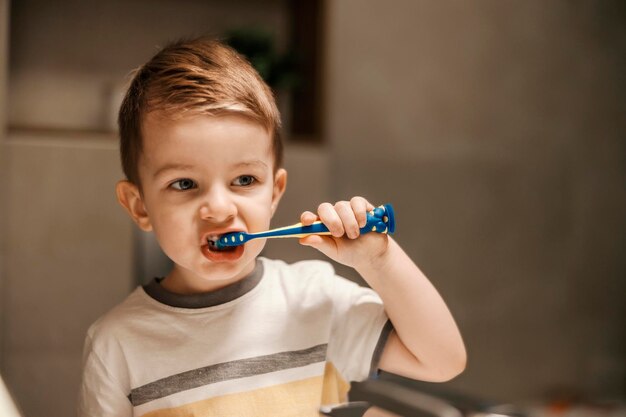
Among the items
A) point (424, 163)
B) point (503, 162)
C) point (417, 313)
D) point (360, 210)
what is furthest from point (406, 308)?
point (503, 162)

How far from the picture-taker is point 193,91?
61 centimetres

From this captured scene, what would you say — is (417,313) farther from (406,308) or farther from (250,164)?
(250,164)

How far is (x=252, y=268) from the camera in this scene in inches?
27.3

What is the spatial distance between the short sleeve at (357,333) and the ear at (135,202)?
186 mm

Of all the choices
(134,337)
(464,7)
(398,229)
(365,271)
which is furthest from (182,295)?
(464,7)

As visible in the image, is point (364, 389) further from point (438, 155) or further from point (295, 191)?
point (438, 155)

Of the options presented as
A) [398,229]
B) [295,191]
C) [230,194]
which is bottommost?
[398,229]

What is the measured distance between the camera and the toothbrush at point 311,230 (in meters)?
0.58

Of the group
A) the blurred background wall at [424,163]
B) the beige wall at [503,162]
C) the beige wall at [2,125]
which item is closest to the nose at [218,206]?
the blurred background wall at [424,163]

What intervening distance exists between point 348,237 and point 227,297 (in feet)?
0.46

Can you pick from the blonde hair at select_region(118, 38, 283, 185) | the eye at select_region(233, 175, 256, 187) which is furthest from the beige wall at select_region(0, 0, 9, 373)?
the eye at select_region(233, 175, 256, 187)

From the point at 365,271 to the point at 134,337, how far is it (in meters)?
0.20

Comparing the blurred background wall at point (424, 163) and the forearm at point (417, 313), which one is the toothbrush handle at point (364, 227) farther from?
the blurred background wall at point (424, 163)

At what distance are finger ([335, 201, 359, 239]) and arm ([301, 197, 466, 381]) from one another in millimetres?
16
